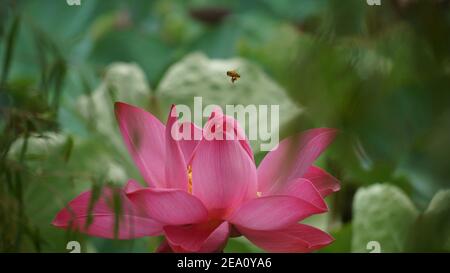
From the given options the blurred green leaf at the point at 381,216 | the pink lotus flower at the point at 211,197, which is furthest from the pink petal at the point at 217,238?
the blurred green leaf at the point at 381,216

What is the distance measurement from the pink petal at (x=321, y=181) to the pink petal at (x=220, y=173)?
0.15ft

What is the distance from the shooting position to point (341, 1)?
255 mm

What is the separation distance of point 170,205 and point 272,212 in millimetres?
59

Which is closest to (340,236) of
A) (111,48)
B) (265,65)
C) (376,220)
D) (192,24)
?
(376,220)

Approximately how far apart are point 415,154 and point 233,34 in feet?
1.89

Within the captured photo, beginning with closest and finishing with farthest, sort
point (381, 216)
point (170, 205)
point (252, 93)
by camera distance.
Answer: point (170, 205) < point (381, 216) < point (252, 93)

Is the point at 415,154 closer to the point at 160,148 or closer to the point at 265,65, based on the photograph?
the point at 265,65

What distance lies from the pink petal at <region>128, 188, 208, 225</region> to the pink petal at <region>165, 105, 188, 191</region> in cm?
2

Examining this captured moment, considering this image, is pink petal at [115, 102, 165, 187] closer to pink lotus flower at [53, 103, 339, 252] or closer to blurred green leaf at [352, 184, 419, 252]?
pink lotus flower at [53, 103, 339, 252]

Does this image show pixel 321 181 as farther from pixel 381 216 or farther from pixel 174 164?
pixel 381 216

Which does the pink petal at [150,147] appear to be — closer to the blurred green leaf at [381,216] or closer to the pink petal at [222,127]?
the pink petal at [222,127]

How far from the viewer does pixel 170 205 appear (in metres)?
0.42

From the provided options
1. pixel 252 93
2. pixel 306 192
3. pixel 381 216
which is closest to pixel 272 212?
pixel 306 192

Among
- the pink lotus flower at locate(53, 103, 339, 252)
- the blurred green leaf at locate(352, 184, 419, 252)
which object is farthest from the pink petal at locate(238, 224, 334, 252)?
the blurred green leaf at locate(352, 184, 419, 252)
